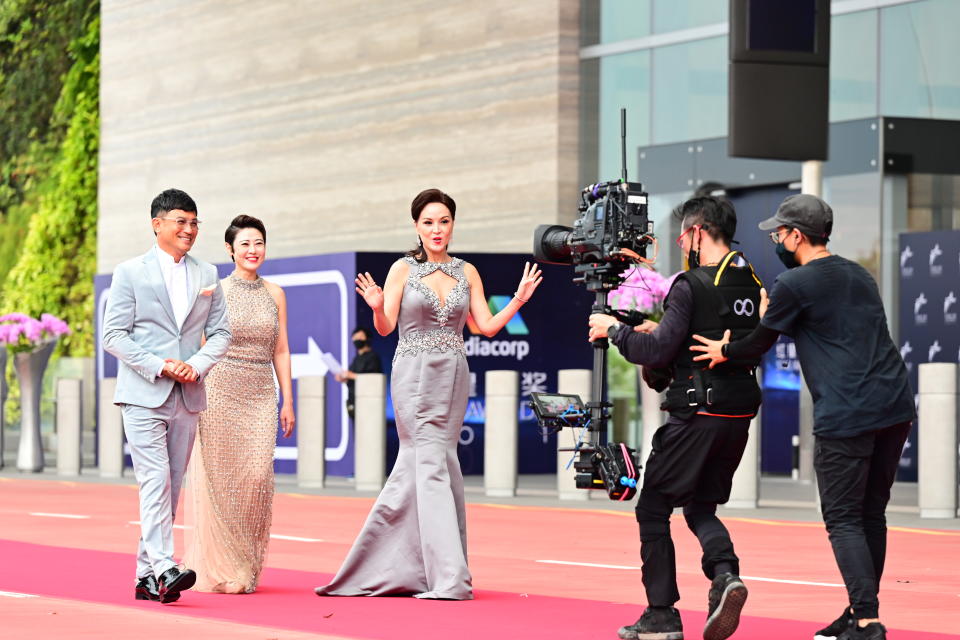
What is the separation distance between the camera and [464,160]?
2905 cm

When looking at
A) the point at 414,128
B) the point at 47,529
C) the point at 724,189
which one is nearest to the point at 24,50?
the point at 414,128

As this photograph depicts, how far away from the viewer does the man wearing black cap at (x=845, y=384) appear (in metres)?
8.00

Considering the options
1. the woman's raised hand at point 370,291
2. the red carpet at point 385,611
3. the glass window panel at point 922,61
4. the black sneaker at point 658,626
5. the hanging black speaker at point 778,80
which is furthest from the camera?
the glass window panel at point 922,61

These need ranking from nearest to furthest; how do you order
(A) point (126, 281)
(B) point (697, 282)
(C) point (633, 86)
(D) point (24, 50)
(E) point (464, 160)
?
(B) point (697, 282)
(A) point (126, 281)
(C) point (633, 86)
(E) point (464, 160)
(D) point (24, 50)

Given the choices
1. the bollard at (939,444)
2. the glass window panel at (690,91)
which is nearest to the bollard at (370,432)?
the bollard at (939,444)

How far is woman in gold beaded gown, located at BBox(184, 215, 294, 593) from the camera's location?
10438 millimetres

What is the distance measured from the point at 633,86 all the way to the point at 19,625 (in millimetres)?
19622

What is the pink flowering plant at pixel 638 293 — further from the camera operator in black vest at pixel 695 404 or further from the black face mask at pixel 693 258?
the camera operator in black vest at pixel 695 404

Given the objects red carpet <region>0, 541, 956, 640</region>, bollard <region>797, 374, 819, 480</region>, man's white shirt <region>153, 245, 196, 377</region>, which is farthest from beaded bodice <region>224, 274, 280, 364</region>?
bollard <region>797, 374, 819, 480</region>

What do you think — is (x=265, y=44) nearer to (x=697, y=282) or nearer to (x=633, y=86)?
(x=633, y=86)

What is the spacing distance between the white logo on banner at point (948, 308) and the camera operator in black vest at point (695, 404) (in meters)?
13.2

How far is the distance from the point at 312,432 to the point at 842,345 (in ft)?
48.1

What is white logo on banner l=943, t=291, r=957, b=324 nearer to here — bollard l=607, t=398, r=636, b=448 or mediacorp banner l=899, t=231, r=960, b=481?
mediacorp banner l=899, t=231, r=960, b=481

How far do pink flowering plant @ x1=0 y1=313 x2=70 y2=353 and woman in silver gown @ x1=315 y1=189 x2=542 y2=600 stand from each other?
16591 mm
